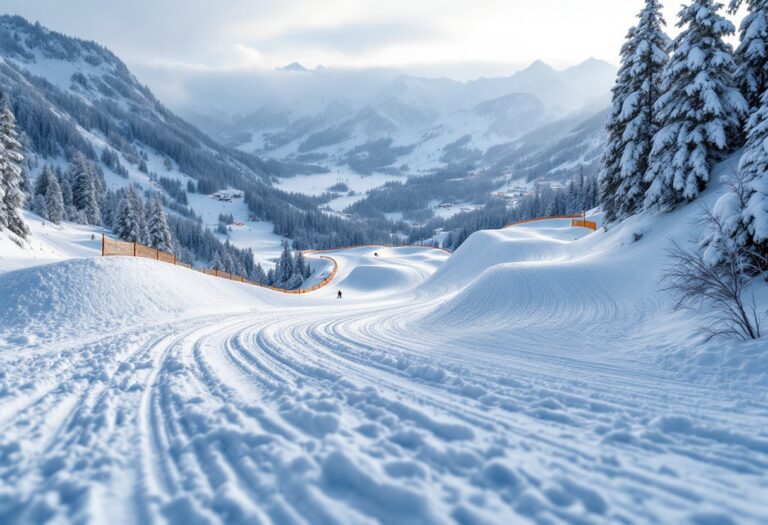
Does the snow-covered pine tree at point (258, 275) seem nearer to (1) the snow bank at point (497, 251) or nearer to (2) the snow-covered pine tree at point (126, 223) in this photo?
(2) the snow-covered pine tree at point (126, 223)

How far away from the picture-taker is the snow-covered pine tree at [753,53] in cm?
1623

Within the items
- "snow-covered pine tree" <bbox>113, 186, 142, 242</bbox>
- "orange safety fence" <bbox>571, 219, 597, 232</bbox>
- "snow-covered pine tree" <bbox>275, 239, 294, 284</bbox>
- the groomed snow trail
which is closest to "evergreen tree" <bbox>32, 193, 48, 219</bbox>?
"snow-covered pine tree" <bbox>113, 186, 142, 242</bbox>

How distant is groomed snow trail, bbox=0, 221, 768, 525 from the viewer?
10.1ft

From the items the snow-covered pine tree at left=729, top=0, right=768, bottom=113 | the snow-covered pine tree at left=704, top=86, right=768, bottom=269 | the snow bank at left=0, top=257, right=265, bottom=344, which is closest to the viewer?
the snow-covered pine tree at left=704, top=86, right=768, bottom=269

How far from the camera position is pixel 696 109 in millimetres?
17000

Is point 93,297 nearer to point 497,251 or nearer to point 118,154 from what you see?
point 497,251

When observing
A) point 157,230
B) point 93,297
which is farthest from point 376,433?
point 157,230

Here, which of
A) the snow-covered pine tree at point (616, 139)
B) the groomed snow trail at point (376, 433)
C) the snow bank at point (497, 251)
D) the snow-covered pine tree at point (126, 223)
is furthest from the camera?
the snow-covered pine tree at point (126, 223)

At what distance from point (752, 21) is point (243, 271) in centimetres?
8647

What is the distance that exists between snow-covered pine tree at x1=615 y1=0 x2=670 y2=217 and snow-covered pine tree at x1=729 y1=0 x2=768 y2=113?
12.8ft

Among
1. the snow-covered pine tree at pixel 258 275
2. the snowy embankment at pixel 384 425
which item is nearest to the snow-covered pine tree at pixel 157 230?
the snow-covered pine tree at pixel 258 275

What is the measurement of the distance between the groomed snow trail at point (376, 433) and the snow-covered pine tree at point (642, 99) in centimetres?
1542

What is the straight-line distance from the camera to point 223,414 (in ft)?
16.3

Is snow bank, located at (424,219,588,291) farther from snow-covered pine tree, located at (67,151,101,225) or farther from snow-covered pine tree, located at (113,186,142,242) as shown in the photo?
snow-covered pine tree, located at (67,151,101,225)
